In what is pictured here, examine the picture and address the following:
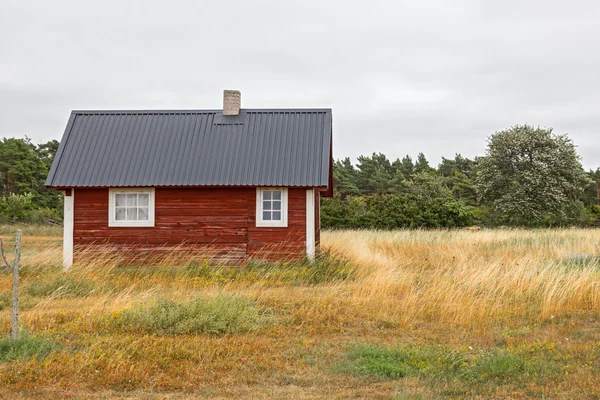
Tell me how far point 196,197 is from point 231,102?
3.65 meters

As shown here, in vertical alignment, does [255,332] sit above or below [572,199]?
below

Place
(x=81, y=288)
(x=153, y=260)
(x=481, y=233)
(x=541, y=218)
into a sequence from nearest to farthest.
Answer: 1. (x=81, y=288)
2. (x=153, y=260)
3. (x=481, y=233)
4. (x=541, y=218)

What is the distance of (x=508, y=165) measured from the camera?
41219 mm

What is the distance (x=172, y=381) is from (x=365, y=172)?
63.7 metres

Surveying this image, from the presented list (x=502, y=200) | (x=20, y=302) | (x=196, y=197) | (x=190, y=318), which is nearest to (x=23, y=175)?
(x=502, y=200)

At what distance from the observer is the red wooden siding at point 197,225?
16.5 metres

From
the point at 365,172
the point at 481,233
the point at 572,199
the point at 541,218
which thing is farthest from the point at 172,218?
the point at 365,172

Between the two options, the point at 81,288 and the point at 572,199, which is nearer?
the point at 81,288

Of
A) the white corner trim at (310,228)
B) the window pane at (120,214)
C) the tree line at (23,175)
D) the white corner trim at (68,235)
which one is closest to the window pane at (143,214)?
the window pane at (120,214)

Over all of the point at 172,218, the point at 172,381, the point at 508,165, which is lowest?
the point at 172,381

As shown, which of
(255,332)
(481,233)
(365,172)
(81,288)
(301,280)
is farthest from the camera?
(365,172)

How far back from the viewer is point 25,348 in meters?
6.93

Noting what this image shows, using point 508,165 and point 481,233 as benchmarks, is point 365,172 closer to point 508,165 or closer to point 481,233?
point 508,165

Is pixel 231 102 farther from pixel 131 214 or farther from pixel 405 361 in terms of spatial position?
pixel 405 361
